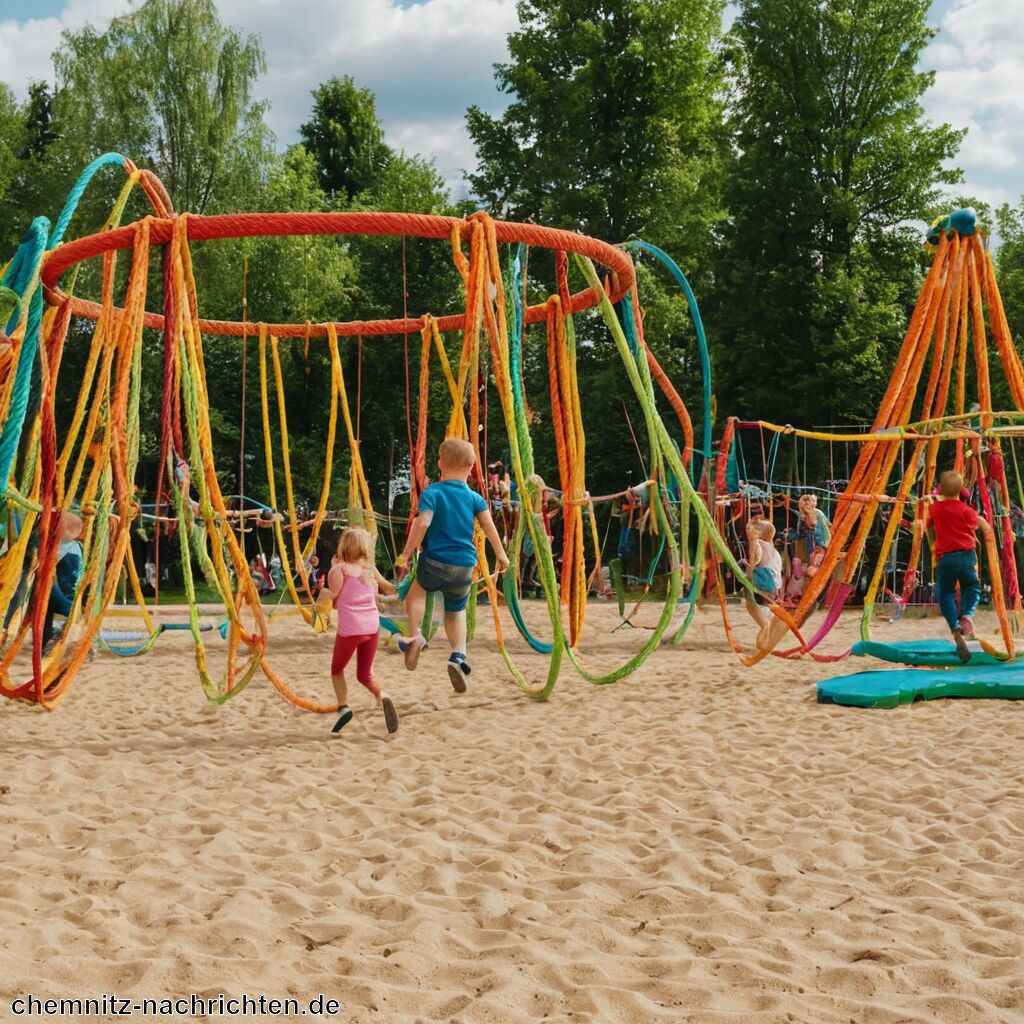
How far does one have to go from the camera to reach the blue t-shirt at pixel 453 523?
6.14 metres

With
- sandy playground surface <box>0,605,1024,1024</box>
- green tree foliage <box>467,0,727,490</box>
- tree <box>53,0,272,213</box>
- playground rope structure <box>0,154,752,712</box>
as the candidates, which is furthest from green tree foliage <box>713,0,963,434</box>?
sandy playground surface <box>0,605,1024,1024</box>

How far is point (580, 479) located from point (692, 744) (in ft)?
7.62

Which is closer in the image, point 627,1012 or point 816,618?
point 627,1012

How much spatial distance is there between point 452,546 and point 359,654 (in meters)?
0.83

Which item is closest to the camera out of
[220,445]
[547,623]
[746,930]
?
[746,930]

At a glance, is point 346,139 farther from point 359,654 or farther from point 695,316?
point 359,654

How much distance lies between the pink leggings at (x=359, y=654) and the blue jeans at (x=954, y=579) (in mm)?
4489

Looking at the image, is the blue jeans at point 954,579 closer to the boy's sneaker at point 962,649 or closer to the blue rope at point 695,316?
the boy's sneaker at point 962,649

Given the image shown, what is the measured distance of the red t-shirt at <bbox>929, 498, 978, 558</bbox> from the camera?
7996mm

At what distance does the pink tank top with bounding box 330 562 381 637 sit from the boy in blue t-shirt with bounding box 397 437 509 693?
51 centimetres

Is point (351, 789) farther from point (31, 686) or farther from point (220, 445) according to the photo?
point (220, 445)

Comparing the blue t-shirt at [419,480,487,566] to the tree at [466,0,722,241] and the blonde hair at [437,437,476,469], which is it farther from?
the tree at [466,0,722,241]

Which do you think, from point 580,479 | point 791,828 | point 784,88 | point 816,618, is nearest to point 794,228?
point 784,88

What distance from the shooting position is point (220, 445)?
2453 centimetres
